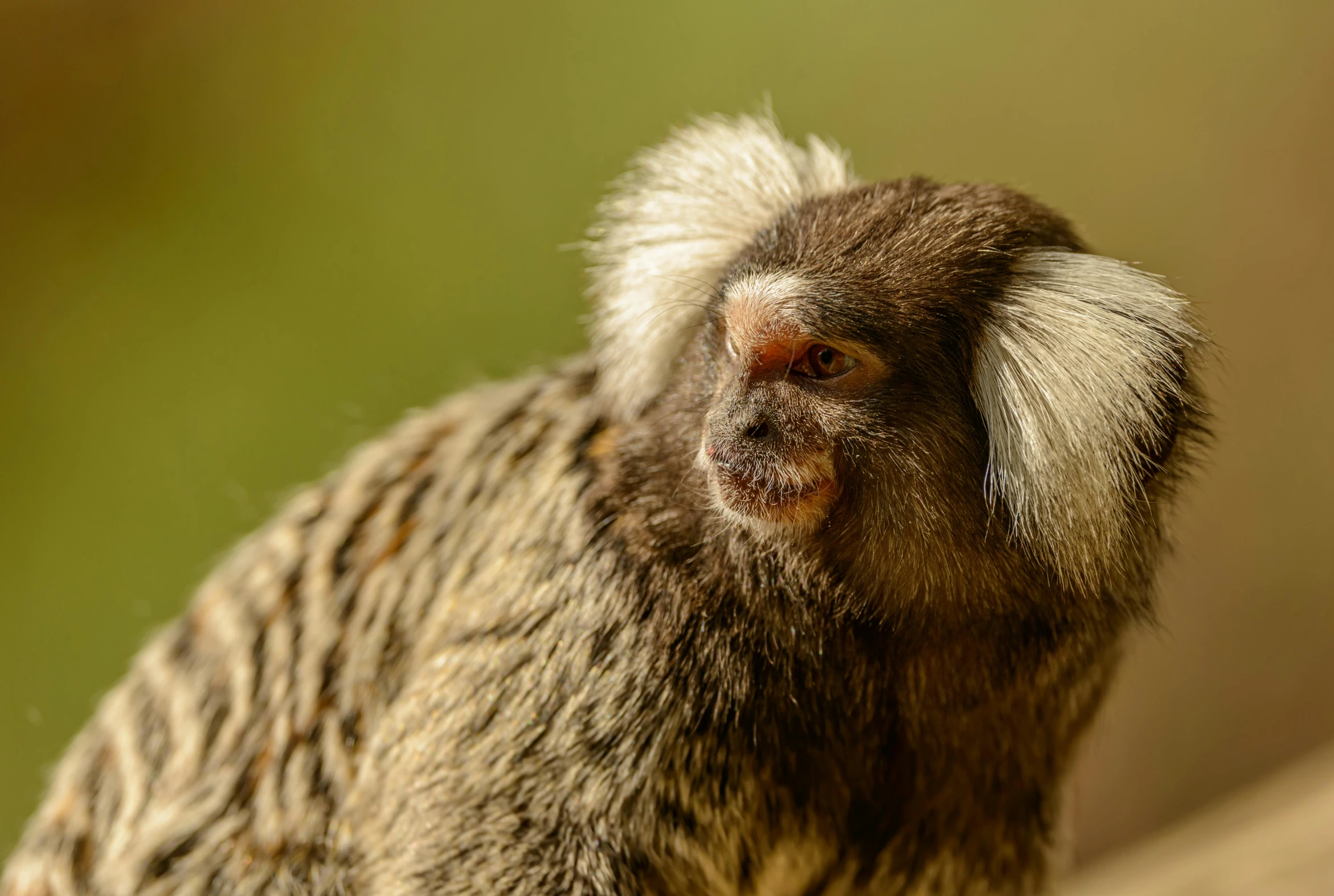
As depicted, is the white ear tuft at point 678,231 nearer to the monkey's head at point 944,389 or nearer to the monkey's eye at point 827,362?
the monkey's head at point 944,389

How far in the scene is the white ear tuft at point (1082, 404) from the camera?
159cm

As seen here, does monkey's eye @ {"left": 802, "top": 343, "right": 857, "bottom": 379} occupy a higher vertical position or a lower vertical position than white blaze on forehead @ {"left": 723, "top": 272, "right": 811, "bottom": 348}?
lower

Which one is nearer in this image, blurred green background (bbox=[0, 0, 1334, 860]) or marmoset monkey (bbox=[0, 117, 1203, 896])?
marmoset monkey (bbox=[0, 117, 1203, 896])

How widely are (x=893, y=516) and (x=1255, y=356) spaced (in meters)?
2.45

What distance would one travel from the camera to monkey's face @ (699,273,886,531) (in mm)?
1580

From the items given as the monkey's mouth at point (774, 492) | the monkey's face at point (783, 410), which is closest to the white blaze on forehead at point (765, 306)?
the monkey's face at point (783, 410)

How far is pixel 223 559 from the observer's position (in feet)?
8.44

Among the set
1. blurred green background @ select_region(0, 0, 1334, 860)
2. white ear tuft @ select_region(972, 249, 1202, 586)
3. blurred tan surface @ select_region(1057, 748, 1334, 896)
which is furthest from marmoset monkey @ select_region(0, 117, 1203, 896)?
blurred green background @ select_region(0, 0, 1334, 860)

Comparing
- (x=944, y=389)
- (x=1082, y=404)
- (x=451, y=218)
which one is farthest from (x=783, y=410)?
(x=451, y=218)

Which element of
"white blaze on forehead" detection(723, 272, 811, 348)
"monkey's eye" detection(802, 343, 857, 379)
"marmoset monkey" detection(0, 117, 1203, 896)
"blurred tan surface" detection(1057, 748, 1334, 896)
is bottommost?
"blurred tan surface" detection(1057, 748, 1334, 896)

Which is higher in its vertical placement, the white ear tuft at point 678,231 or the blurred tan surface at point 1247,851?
the white ear tuft at point 678,231

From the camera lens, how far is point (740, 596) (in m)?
1.75

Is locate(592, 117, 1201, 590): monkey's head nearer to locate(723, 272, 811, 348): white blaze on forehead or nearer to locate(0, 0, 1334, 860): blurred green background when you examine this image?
locate(723, 272, 811, 348): white blaze on forehead

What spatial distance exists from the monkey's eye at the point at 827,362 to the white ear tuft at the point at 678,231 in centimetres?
28
